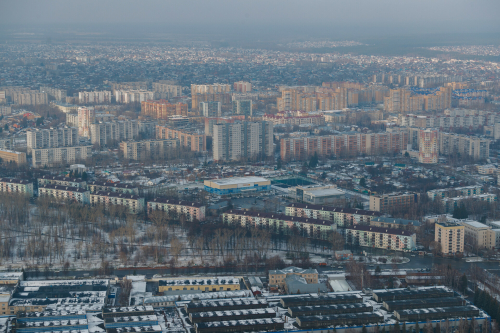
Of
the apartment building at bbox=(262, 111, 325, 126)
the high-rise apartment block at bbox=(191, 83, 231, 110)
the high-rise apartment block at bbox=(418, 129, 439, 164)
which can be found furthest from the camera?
the high-rise apartment block at bbox=(191, 83, 231, 110)

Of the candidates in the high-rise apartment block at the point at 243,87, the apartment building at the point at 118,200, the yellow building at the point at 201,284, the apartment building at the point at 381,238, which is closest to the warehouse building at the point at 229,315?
the yellow building at the point at 201,284

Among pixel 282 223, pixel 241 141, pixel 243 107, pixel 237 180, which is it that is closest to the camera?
pixel 282 223

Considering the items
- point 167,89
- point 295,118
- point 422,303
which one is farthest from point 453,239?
point 167,89

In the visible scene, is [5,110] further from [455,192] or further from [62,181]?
[455,192]

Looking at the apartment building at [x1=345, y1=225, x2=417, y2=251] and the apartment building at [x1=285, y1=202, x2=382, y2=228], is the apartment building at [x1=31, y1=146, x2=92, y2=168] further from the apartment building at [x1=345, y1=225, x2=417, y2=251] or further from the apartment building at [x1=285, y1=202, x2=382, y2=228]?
the apartment building at [x1=345, y1=225, x2=417, y2=251]

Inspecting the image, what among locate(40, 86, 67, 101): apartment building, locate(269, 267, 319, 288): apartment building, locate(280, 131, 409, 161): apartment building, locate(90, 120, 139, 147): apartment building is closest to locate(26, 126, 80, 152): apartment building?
locate(90, 120, 139, 147): apartment building

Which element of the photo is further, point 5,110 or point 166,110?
point 5,110

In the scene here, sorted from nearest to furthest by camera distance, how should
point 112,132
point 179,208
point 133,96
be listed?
point 179,208
point 112,132
point 133,96
